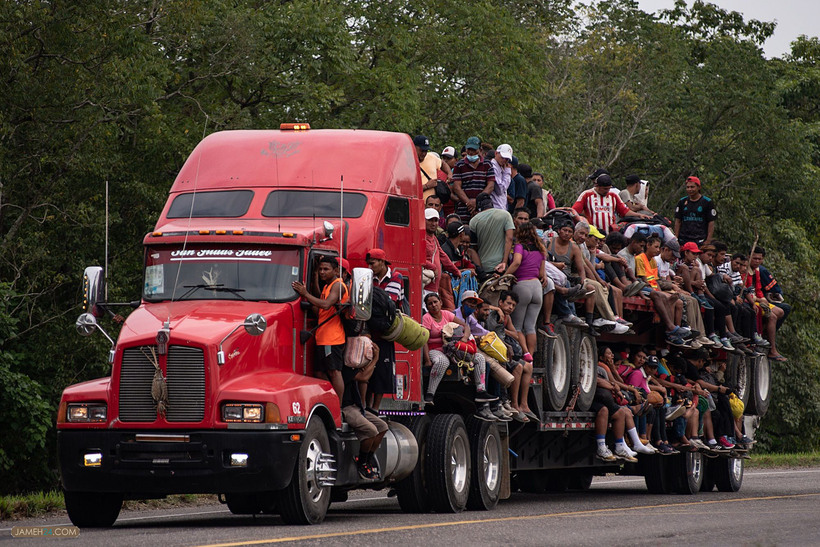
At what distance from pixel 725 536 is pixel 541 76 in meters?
28.5

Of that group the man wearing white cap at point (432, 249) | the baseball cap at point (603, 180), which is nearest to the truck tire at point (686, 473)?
the baseball cap at point (603, 180)

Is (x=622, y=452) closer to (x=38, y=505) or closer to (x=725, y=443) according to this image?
(x=725, y=443)

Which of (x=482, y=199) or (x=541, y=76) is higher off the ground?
(x=541, y=76)

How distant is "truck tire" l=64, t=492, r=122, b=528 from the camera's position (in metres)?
12.9

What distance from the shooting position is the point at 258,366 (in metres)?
12.7

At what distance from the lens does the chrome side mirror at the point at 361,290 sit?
12.7m

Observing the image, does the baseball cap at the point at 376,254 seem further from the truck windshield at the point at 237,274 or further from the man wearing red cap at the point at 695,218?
the man wearing red cap at the point at 695,218

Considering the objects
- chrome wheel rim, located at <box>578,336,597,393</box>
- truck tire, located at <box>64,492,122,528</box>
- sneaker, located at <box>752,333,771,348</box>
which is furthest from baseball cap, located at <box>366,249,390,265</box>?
sneaker, located at <box>752,333,771,348</box>

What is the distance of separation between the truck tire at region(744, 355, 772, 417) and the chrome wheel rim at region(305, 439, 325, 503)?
13.8 metres

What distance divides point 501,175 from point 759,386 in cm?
899

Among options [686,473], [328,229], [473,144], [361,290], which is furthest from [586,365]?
[361,290]

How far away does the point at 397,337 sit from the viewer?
1395cm

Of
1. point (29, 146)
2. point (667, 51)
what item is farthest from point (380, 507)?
point (667, 51)

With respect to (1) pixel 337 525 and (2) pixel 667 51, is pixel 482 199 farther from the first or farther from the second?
(2) pixel 667 51
